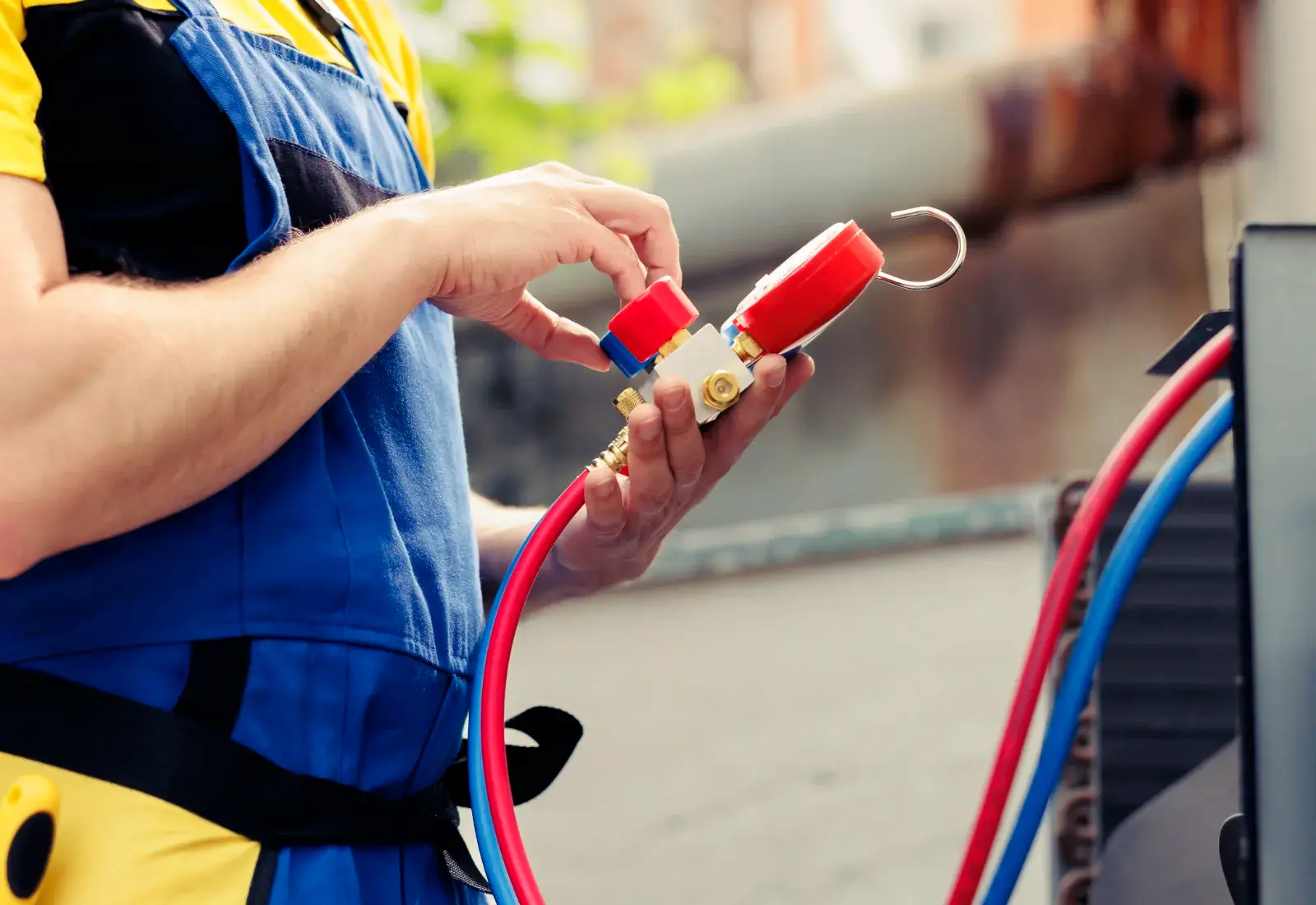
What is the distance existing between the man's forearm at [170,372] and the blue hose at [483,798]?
0.15 meters

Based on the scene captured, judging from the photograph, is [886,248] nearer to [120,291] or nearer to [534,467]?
[534,467]

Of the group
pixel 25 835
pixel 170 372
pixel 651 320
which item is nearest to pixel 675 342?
pixel 651 320

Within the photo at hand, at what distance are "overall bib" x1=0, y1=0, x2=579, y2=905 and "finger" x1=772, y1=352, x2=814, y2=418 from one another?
6.9 inches

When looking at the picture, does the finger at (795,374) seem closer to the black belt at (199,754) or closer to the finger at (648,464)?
the finger at (648,464)

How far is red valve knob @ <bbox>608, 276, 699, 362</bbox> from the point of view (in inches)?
22.1

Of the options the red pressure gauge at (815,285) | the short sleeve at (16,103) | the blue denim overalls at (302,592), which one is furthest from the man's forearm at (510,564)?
the short sleeve at (16,103)

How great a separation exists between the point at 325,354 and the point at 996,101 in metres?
2.45

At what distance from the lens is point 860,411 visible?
3479 mm

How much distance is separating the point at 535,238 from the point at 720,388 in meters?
0.11

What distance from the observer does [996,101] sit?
266 centimetres

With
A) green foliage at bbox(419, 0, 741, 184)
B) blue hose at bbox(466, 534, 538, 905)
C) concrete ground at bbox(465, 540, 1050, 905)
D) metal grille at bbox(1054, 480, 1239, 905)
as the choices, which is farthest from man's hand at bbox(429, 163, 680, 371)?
green foliage at bbox(419, 0, 741, 184)

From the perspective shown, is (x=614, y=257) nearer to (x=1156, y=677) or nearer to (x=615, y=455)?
(x=615, y=455)

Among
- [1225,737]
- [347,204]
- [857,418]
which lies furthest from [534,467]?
[347,204]

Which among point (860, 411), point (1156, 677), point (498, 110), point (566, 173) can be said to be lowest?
point (860, 411)
